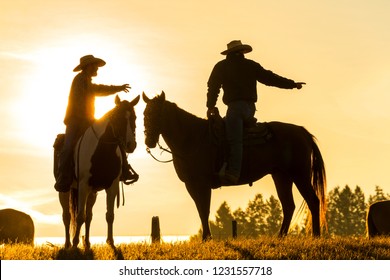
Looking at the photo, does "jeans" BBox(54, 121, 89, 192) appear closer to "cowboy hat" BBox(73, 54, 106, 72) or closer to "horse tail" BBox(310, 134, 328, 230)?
"cowboy hat" BBox(73, 54, 106, 72)

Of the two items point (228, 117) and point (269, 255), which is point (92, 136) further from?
point (269, 255)

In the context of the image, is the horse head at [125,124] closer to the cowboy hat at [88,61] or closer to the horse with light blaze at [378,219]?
the cowboy hat at [88,61]

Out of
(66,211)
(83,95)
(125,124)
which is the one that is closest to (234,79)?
(125,124)

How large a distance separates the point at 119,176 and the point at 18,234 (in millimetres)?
11733

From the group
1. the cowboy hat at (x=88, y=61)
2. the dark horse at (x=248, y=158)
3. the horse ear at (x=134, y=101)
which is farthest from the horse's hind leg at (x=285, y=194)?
the cowboy hat at (x=88, y=61)

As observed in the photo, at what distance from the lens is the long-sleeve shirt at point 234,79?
15.4 metres

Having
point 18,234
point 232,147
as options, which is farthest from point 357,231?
point 232,147

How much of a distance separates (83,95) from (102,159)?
1467 mm

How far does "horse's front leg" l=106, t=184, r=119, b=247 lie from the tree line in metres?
89.9

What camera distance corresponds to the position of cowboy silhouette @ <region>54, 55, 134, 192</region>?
47.5ft

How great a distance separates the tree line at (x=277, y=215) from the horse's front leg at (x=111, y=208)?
89.9 m

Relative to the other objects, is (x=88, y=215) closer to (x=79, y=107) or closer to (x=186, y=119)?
(x=79, y=107)

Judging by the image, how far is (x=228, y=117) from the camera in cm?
1548

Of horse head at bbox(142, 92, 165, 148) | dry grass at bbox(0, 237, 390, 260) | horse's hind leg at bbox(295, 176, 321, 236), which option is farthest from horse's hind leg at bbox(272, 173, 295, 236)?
horse head at bbox(142, 92, 165, 148)
